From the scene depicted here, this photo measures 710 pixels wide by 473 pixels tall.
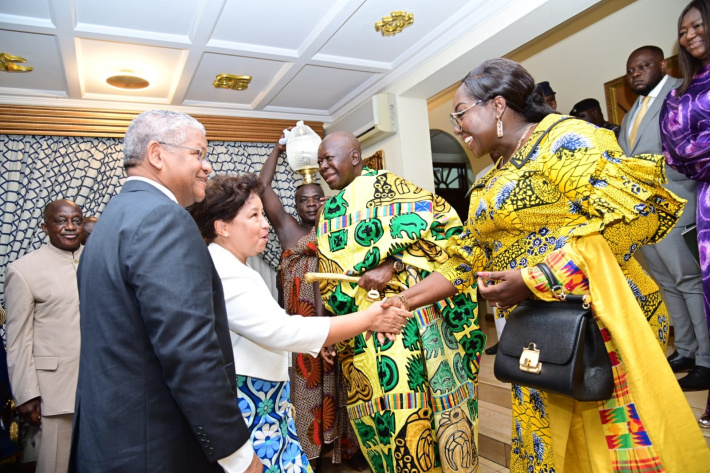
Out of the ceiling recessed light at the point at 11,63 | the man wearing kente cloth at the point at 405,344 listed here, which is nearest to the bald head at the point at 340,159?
the man wearing kente cloth at the point at 405,344

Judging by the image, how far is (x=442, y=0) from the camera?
125 inches

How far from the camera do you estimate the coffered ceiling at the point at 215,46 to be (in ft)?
10.1

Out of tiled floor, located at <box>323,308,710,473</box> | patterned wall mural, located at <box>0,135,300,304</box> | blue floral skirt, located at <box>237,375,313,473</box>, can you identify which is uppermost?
patterned wall mural, located at <box>0,135,300,304</box>

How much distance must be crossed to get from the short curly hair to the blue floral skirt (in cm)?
49

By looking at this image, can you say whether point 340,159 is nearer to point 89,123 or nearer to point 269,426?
point 269,426

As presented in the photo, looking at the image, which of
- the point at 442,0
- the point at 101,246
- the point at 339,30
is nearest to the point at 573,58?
the point at 442,0

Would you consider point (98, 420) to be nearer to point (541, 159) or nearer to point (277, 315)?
point (277, 315)

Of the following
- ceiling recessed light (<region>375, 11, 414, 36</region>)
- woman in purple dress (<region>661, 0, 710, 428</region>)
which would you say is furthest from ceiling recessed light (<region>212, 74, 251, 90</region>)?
woman in purple dress (<region>661, 0, 710, 428</region>)

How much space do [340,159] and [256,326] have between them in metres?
1.07

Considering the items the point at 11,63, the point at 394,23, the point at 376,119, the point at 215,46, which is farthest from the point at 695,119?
the point at 11,63

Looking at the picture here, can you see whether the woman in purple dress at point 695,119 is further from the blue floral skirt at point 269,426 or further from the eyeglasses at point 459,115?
the blue floral skirt at point 269,426

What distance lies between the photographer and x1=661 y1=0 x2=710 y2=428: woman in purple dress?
1862 mm

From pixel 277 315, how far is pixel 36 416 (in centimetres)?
252

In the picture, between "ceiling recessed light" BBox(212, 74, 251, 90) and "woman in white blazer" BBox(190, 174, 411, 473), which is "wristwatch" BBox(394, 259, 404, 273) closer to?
"woman in white blazer" BBox(190, 174, 411, 473)
